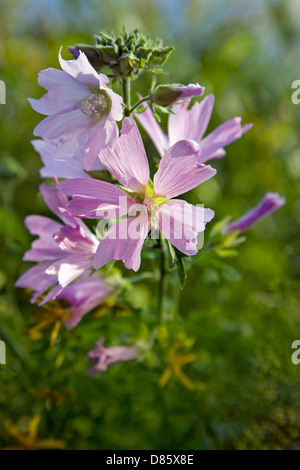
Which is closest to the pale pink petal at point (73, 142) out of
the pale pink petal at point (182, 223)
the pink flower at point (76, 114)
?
the pink flower at point (76, 114)

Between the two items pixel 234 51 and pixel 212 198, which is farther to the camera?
pixel 234 51

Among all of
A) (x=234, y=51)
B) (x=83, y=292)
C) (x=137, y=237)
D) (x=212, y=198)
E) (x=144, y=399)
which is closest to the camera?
(x=137, y=237)

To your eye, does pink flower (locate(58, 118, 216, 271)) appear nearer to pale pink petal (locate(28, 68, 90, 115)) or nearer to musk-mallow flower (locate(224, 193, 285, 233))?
pale pink petal (locate(28, 68, 90, 115))

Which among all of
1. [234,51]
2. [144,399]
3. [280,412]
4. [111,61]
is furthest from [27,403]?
[234,51]

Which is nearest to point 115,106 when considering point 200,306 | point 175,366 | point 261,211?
point 261,211

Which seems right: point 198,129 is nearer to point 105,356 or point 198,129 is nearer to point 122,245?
point 122,245

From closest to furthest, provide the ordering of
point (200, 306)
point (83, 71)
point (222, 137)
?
point (83, 71), point (222, 137), point (200, 306)
